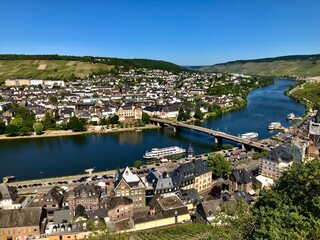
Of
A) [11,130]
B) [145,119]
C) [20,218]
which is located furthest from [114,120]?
[20,218]

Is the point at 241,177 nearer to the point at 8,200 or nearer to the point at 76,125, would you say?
the point at 8,200

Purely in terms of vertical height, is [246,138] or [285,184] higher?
[285,184]

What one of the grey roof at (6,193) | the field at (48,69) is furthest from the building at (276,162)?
the field at (48,69)

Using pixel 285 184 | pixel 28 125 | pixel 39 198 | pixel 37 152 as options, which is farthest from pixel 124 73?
pixel 285 184

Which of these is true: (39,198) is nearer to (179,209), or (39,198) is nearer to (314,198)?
(179,209)

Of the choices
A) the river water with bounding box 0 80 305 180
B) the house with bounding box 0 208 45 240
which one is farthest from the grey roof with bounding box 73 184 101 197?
the river water with bounding box 0 80 305 180

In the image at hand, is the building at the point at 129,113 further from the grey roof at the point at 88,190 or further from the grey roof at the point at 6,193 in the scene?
the grey roof at the point at 88,190
